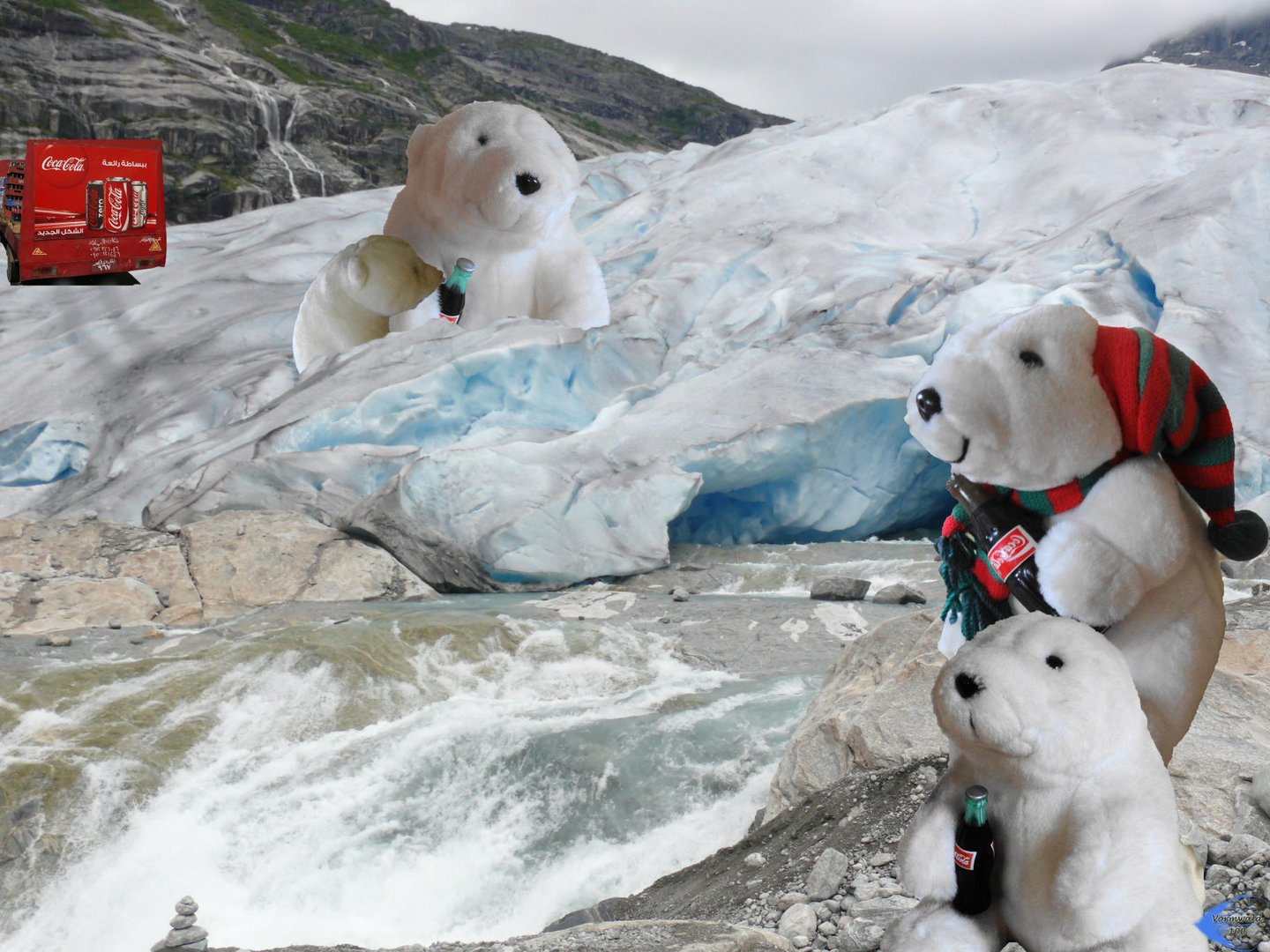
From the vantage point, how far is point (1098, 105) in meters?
10.1

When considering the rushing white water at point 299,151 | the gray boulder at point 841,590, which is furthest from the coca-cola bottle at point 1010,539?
the rushing white water at point 299,151

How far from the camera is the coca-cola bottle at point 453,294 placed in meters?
1.36

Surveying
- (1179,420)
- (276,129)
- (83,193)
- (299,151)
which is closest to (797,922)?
(1179,420)

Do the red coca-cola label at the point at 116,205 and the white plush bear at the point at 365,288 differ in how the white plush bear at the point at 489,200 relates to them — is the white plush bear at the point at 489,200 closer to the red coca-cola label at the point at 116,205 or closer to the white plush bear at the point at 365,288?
the white plush bear at the point at 365,288

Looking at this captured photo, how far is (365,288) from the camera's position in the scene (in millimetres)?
1482

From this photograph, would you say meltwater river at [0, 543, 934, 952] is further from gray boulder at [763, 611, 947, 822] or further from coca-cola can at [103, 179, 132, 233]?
coca-cola can at [103, 179, 132, 233]

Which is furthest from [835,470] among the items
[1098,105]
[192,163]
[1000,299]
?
[192,163]

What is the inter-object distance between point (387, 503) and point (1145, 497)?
5466 millimetres

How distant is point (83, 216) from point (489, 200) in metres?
1.30

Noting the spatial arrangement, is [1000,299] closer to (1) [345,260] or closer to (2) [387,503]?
(2) [387,503]

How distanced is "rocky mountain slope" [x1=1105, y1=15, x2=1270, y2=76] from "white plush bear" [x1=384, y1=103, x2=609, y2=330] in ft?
137

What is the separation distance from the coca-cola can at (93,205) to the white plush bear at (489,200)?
0.99m

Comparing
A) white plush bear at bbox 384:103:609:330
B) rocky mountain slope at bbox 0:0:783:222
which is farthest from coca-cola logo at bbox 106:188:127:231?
rocky mountain slope at bbox 0:0:783:222

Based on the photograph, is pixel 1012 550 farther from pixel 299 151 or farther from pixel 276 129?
pixel 276 129
